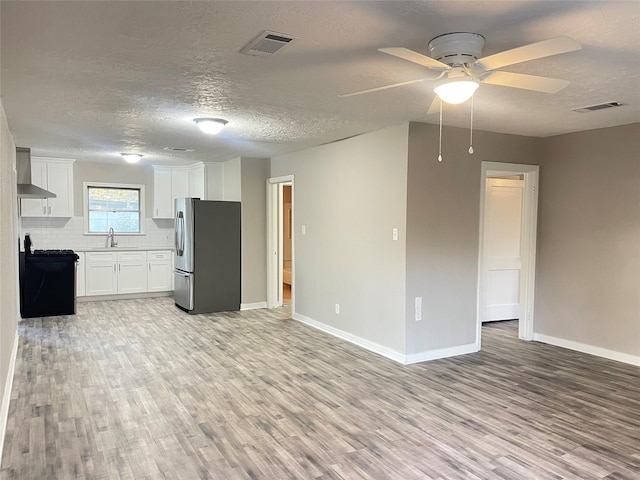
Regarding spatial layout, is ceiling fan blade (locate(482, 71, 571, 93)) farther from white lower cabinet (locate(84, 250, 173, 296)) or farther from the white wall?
white lower cabinet (locate(84, 250, 173, 296))

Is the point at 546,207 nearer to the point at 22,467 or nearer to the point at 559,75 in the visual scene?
the point at 559,75

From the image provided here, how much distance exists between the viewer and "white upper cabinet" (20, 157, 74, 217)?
736 cm

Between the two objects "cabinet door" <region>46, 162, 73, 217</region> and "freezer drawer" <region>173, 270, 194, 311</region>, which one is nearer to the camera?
"freezer drawer" <region>173, 270, 194, 311</region>

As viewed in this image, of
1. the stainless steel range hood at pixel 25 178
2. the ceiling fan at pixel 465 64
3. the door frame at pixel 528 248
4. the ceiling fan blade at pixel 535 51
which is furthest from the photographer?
the stainless steel range hood at pixel 25 178

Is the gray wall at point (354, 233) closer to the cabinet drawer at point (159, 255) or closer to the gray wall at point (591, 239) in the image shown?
the gray wall at point (591, 239)

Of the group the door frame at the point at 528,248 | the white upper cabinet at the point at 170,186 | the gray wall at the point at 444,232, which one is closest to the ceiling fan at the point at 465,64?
the gray wall at the point at 444,232

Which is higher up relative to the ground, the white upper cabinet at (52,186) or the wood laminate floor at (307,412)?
the white upper cabinet at (52,186)

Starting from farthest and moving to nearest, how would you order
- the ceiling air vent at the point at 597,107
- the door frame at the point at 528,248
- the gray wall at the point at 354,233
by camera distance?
the door frame at the point at 528,248, the gray wall at the point at 354,233, the ceiling air vent at the point at 597,107

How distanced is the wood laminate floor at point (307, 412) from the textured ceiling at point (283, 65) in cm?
232

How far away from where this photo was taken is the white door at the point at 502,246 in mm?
6301

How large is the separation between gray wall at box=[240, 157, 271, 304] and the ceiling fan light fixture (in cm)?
499

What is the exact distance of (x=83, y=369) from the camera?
432cm

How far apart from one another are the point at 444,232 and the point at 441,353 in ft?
4.09

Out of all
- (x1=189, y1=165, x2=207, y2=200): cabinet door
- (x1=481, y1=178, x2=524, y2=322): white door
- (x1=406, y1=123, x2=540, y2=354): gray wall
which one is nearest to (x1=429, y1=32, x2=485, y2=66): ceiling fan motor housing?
(x1=406, y1=123, x2=540, y2=354): gray wall
